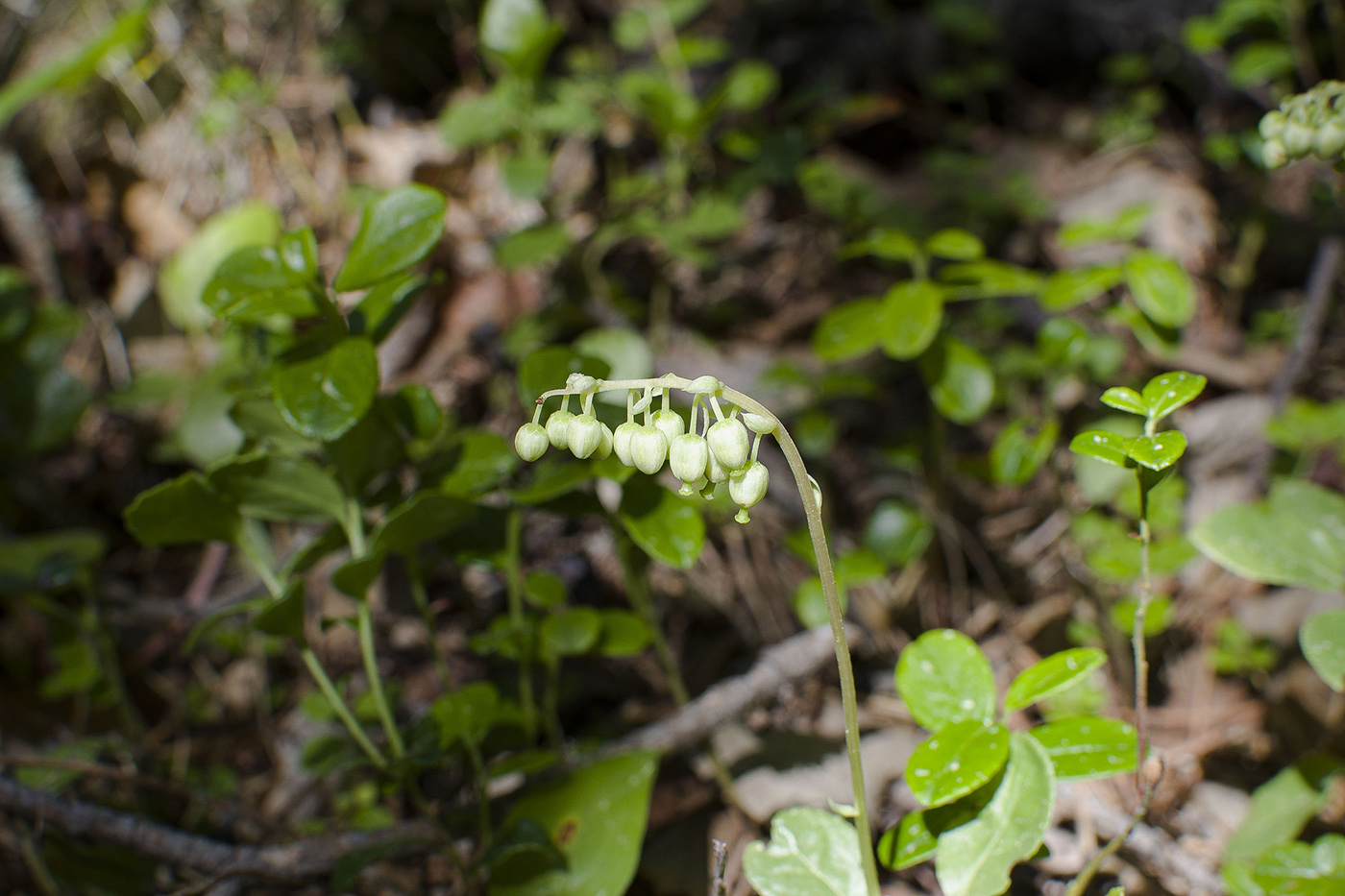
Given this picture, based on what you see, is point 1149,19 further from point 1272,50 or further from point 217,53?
point 217,53

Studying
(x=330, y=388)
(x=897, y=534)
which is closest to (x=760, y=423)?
(x=330, y=388)

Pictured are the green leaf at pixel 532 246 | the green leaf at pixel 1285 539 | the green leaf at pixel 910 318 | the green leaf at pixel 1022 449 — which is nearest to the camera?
the green leaf at pixel 1285 539

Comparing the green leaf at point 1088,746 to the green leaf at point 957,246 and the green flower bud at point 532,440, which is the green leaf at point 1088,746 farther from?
the green leaf at point 957,246

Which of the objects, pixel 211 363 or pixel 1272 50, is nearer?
pixel 1272 50

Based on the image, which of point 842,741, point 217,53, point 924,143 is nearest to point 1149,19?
point 924,143

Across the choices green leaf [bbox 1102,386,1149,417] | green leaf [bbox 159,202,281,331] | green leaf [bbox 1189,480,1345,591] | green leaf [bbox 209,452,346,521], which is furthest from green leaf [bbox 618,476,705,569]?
green leaf [bbox 159,202,281,331]

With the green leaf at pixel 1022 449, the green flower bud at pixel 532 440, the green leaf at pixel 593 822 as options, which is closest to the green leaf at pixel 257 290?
the green flower bud at pixel 532 440
